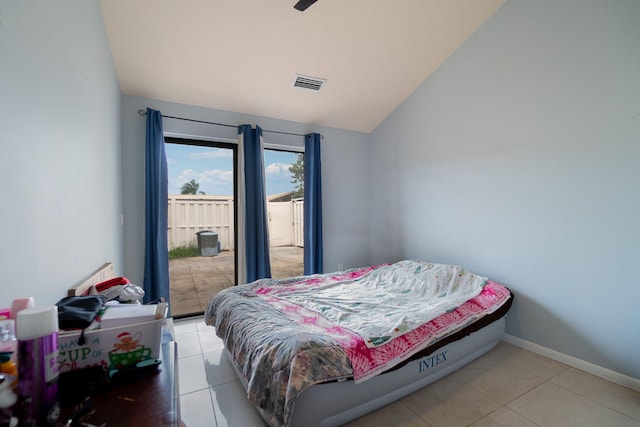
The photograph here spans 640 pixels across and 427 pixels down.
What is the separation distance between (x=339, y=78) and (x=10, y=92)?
281 cm

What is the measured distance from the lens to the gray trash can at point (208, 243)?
135 inches

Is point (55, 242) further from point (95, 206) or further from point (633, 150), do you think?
point (633, 150)

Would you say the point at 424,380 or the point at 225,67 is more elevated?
the point at 225,67

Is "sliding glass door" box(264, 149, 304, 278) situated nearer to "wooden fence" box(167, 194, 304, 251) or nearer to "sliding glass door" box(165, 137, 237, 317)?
"wooden fence" box(167, 194, 304, 251)

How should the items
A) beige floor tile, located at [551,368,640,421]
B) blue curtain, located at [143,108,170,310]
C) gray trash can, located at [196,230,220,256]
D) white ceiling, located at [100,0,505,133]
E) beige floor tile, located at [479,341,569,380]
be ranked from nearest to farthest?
beige floor tile, located at [551,368,640,421], beige floor tile, located at [479,341,569,380], white ceiling, located at [100,0,505,133], blue curtain, located at [143,108,170,310], gray trash can, located at [196,230,220,256]

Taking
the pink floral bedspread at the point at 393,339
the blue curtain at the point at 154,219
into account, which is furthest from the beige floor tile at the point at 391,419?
the blue curtain at the point at 154,219

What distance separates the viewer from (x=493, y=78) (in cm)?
268

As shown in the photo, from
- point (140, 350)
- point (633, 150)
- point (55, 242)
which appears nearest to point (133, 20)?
point (55, 242)

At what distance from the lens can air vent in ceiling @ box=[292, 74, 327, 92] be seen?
3.01 m

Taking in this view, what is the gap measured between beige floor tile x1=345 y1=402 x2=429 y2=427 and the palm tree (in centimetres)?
281

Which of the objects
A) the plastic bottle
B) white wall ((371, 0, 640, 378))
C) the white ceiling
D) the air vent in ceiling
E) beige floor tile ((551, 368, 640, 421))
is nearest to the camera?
the plastic bottle

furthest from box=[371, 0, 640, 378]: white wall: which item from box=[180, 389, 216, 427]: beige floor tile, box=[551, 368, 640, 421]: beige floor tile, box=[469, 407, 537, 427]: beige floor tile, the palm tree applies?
the palm tree

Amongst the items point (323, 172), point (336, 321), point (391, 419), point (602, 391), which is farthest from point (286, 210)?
point (602, 391)

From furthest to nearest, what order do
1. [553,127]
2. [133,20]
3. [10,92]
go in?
[553,127] < [133,20] < [10,92]
